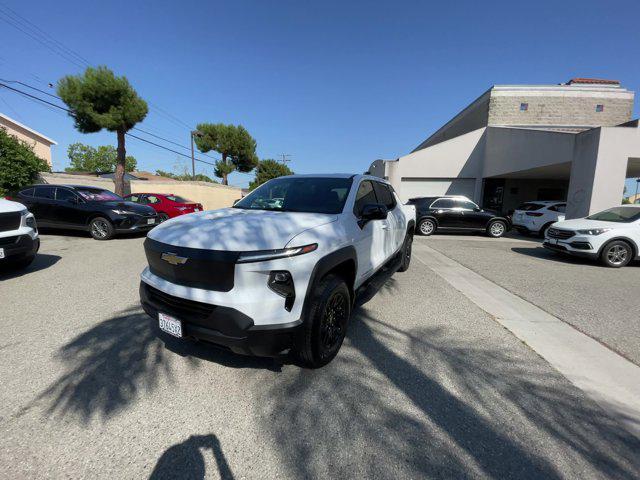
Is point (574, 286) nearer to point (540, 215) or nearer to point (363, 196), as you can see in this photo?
point (363, 196)

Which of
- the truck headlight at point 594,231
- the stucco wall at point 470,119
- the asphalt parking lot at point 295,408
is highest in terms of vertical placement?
the stucco wall at point 470,119

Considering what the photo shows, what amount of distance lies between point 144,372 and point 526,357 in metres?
3.51

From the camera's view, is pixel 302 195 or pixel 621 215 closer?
pixel 302 195

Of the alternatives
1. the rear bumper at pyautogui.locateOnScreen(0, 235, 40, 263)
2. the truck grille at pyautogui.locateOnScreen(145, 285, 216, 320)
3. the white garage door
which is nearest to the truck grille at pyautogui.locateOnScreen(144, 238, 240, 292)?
the truck grille at pyautogui.locateOnScreen(145, 285, 216, 320)

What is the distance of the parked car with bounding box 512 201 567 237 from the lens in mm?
11883

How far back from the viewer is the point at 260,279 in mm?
2105

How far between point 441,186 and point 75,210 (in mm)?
17832

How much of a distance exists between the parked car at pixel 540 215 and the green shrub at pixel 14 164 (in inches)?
827

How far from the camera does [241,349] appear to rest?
2.13 meters

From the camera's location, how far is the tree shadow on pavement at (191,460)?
5.53 ft

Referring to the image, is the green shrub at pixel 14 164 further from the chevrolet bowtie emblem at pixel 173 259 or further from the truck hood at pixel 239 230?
the chevrolet bowtie emblem at pixel 173 259

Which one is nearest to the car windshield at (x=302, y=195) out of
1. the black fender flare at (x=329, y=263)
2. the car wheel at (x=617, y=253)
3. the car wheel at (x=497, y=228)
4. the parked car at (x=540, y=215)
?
the black fender flare at (x=329, y=263)

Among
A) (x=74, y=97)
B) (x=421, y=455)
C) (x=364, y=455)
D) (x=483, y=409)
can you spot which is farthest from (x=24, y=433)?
(x=74, y=97)

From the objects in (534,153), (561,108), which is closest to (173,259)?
(534,153)
